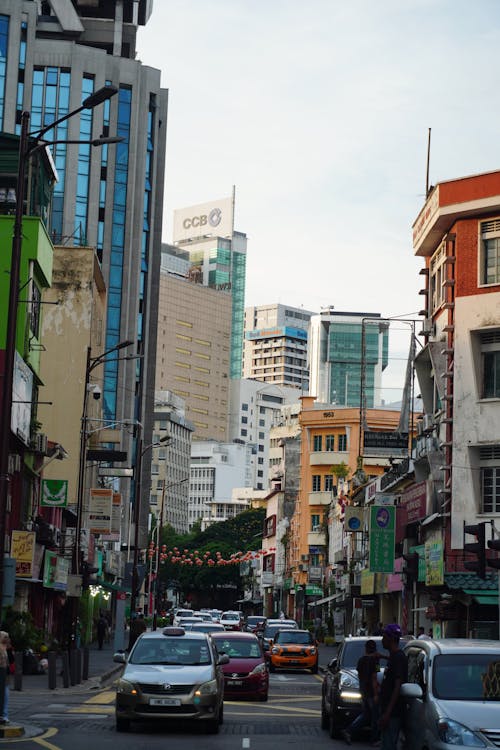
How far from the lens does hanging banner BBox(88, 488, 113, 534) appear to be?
56.9m

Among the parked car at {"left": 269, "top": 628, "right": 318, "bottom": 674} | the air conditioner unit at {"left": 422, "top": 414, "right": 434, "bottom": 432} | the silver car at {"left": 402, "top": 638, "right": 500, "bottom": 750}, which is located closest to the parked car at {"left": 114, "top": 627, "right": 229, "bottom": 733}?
the silver car at {"left": 402, "top": 638, "right": 500, "bottom": 750}

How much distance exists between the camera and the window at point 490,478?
4772 centimetres

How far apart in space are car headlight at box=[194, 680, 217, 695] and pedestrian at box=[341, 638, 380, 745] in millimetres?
2852

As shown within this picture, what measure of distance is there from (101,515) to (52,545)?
17.0 ft

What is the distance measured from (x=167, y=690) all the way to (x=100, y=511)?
117 ft

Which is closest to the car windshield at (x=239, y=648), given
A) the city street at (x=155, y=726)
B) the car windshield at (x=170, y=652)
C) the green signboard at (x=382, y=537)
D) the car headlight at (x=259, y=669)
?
the car headlight at (x=259, y=669)

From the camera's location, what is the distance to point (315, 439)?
366 ft

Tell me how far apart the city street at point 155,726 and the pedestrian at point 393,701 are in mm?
4259

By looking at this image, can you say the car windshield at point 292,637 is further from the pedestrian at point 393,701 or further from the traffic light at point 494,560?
the pedestrian at point 393,701

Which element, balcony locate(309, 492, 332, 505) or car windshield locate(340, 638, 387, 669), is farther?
balcony locate(309, 492, 332, 505)

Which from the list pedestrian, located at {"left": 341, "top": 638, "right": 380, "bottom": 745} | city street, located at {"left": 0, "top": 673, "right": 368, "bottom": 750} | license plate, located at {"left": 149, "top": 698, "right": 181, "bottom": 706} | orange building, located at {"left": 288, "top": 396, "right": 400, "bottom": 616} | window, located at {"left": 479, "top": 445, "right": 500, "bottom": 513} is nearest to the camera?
pedestrian, located at {"left": 341, "top": 638, "right": 380, "bottom": 745}

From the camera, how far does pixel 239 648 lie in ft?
107

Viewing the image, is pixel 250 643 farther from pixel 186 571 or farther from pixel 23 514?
pixel 186 571

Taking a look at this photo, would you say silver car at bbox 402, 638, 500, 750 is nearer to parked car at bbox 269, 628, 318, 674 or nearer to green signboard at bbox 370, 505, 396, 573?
parked car at bbox 269, 628, 318, 674
